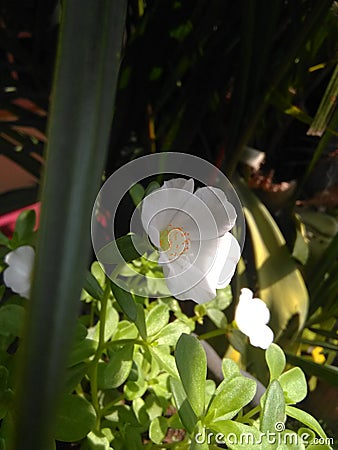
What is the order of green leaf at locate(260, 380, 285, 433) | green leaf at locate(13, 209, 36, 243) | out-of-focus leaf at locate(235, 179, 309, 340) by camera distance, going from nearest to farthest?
green leaf at locate(260, 380, 285, 433) → green leaf at locate(13, 209, 36, 243) → out-of-focus leaf at locate(235, 179, 309, 340)

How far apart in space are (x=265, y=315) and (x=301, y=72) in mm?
276

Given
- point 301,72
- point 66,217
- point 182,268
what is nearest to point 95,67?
point 66,217

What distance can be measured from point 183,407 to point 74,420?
2.2 inches

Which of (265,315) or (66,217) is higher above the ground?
(66,217)

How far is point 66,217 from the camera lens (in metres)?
0.11

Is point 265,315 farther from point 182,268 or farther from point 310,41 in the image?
point 310,41

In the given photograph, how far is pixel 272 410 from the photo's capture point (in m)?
0.24

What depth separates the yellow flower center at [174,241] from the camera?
257 mm

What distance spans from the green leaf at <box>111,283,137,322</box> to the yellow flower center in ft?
0.10

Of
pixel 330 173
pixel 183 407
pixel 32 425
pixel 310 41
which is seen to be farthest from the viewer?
pixel 330 173

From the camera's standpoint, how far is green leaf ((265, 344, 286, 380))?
11.3 inches

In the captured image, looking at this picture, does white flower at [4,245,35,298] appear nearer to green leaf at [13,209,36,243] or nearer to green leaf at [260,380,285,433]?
green leaf at [13,209,36,243]

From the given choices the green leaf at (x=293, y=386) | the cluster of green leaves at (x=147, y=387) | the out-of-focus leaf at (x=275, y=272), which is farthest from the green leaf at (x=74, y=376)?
the out-of-focus leaf at (x=275, y=272)

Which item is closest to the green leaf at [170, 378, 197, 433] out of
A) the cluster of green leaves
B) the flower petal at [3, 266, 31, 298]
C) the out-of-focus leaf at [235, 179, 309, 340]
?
the cluster of green leaves
